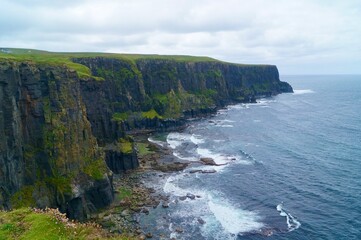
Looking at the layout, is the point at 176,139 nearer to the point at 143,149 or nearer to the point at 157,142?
the point at 157,142

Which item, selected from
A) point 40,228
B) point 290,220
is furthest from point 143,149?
point 40,228

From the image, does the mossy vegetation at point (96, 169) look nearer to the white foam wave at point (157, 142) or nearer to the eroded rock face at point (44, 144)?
the eroded rock face at point (44, 144)

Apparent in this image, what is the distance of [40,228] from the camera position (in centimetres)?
2511

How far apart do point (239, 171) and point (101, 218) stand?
3540 centimetres

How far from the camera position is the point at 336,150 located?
3610 inches

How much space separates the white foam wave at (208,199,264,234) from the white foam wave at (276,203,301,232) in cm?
417

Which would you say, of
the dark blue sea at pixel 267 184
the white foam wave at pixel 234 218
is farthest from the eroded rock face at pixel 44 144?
the white foam wave at pixel 234 218

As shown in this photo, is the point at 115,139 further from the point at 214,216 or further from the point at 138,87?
the point at 138,87

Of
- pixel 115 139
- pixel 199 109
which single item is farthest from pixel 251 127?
pixel 115 139

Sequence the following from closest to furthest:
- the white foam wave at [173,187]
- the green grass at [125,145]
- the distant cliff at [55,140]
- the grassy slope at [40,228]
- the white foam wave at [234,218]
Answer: the grassy slope at [40,228] → the distant cliff at [55,140] → the white foam wave at [234,218] → the white foam wave at [173,187] → the green grass at [125,145]

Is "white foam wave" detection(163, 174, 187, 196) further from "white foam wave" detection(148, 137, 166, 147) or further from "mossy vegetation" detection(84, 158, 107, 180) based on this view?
"white foam wave" detection(148, 137, 166, 147)

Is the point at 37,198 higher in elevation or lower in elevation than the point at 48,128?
lower

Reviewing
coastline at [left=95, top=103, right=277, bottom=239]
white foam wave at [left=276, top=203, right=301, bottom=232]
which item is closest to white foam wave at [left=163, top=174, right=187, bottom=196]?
coastline at [left=95, top=103, right=277, bottom=239]

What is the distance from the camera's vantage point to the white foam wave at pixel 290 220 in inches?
2094
